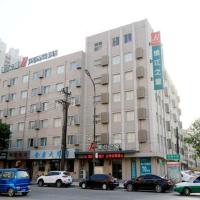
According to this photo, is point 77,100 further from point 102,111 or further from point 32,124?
point 32,124

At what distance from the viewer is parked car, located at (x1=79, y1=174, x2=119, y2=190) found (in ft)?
84.6

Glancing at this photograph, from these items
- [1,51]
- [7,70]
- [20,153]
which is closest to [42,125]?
[20,153]

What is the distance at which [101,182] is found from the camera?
1027 inches

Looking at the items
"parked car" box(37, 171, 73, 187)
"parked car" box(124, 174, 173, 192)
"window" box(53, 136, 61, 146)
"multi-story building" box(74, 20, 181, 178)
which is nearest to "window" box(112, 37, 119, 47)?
"multi-story building" box(74, 20, 181, 178)

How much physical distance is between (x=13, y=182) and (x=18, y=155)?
88.6 ft

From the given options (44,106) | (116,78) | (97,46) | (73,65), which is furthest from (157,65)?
(44,106)

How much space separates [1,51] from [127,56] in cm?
10757

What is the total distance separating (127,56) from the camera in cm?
4172

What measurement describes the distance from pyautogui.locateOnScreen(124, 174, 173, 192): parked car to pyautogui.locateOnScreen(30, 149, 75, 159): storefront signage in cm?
1638

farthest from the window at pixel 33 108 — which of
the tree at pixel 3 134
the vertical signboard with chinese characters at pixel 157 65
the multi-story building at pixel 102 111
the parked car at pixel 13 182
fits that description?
the parked car at pixel 13 182

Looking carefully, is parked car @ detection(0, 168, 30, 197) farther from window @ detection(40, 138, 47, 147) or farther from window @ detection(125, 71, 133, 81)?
window @ detection(40, 138, 47, 147)

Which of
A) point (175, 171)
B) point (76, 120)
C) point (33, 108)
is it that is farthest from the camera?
point (33, 108)

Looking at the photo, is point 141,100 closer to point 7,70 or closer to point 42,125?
point 42,125

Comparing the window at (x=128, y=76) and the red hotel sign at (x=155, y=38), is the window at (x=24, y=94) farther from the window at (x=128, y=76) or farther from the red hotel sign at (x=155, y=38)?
the red hotel sign at (x=155, y=38)
